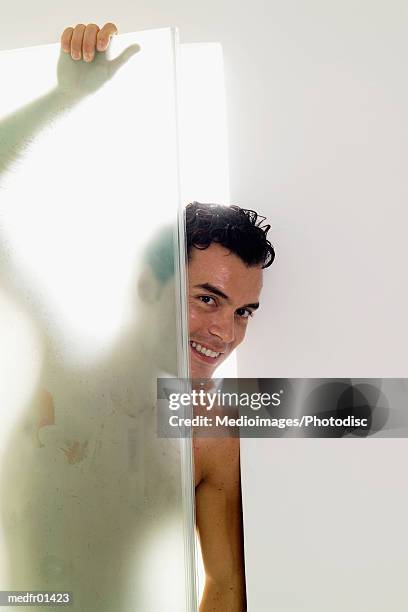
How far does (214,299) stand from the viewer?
1.47 meters

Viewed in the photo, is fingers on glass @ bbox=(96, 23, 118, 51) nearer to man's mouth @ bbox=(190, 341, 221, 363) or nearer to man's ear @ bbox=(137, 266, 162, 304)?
man's ear @ bbox=(137, 266, 162, 304)

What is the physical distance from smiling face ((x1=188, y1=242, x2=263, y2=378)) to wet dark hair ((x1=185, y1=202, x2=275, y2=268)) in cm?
2

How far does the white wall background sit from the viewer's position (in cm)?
145

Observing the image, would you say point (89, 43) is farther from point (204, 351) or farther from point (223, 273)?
point (204, 351)

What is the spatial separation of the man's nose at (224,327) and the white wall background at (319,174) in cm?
4

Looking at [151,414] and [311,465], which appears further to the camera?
[311,465]

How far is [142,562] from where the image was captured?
4.27 ft

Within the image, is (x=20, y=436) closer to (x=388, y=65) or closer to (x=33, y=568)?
(x=33, y=568)

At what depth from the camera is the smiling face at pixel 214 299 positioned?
146cm

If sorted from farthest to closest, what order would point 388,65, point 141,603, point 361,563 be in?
point 388,65, point 361,563, point 141,603

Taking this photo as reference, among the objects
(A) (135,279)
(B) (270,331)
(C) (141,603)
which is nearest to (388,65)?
(B) (270,331)

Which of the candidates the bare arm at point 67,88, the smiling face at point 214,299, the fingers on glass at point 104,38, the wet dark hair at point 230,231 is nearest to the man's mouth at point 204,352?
the smiling face at point 214,299

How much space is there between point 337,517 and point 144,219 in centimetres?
79

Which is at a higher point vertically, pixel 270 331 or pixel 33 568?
pixel 270 331
